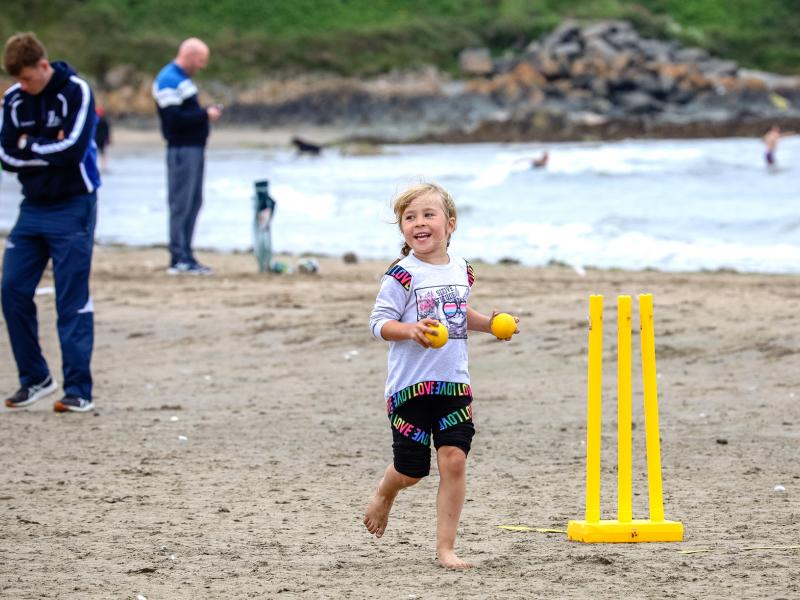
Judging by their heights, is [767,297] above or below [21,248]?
below

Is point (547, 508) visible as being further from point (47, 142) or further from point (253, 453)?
point (47, 142)

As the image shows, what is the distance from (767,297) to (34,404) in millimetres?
6382

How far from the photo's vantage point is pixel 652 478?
17.1ft

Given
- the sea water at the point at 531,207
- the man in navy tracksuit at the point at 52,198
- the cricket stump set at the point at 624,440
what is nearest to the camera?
the cricket stump set at the point at 624,440

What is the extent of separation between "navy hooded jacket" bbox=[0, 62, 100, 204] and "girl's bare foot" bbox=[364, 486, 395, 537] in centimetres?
349

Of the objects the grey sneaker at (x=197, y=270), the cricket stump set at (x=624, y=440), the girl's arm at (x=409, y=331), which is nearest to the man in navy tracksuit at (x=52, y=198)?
the girl's arm at (x=409, y=331)

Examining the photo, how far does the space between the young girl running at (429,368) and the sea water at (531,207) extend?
34cm

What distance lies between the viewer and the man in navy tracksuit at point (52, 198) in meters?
7.66

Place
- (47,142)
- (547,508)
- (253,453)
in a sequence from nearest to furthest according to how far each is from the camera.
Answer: (547,508)
(253,453)
(47,142)

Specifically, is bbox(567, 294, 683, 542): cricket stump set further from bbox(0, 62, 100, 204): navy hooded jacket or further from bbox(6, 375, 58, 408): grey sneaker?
bbox(6, 375, 58, 408): grey sneaker

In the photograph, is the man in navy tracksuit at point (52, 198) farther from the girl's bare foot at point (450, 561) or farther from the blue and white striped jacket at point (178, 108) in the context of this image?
the blue and white striped jacket at point (178, 108)

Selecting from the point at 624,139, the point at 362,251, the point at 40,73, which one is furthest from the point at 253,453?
the point at 624,139

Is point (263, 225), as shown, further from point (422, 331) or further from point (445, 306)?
point (422, 331)

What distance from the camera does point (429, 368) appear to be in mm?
4898
